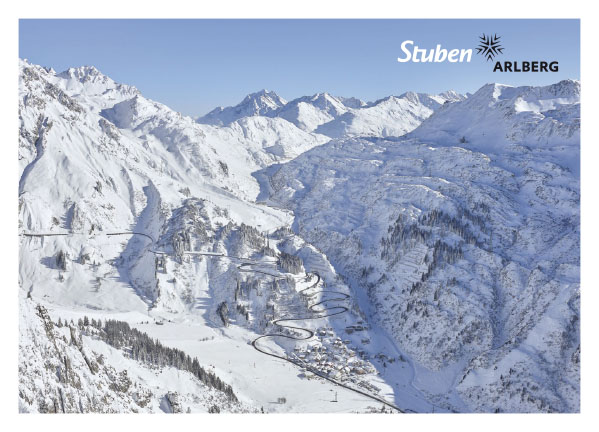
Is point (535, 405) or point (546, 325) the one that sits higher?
point (546, 325)

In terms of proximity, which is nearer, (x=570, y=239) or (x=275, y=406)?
(x=275, y=406)

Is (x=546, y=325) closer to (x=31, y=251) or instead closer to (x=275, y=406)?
(x=275, y=406)

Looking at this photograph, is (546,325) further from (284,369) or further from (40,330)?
(40,330)

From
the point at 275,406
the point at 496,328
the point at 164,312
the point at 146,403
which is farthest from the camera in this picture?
the point at 164,312

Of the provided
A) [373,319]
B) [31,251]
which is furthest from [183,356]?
[31,251]
